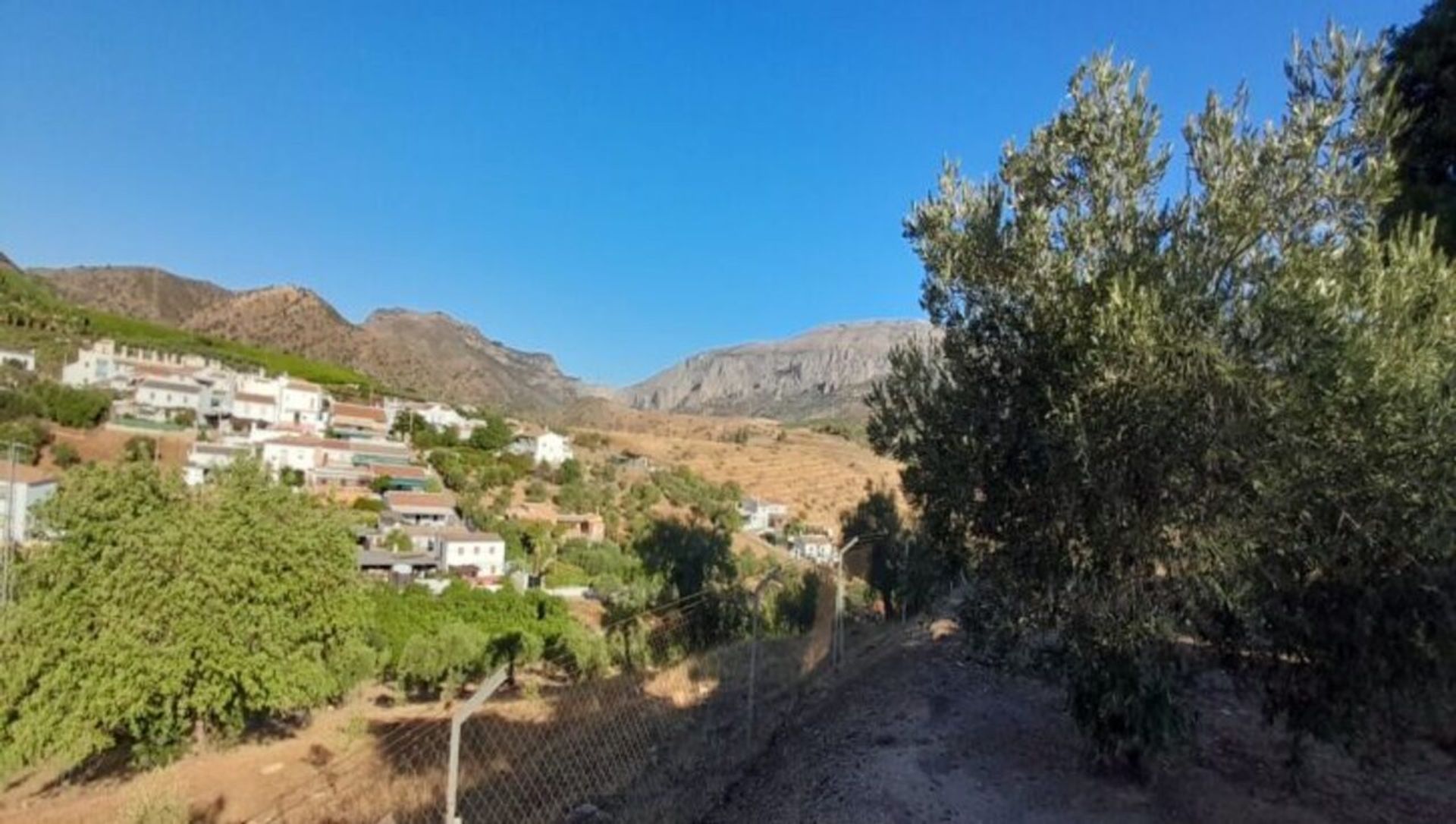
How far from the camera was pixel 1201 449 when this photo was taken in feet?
17.4

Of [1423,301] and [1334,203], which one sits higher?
[1334,203]

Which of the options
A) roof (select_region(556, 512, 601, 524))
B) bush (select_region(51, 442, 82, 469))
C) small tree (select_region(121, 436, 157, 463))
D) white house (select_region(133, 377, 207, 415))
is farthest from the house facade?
white house (select_region(133, 377, 207, 415))

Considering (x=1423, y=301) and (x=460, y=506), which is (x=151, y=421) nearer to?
(x=460, y=506)

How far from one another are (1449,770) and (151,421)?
7933 cm

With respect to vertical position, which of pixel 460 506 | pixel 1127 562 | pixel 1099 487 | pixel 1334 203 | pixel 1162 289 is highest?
pixel 1334 203

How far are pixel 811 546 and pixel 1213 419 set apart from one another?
4732 centimetres

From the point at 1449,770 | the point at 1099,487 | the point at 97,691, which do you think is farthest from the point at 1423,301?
the point at 97,691

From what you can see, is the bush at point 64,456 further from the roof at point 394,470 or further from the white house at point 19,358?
the white house at point 19,358

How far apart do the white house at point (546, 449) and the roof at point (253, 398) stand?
21.8m

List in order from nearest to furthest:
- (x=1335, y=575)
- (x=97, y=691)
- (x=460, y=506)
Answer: (x=1335, y=575) < (x=97, y=691) < (x=460, y=506)

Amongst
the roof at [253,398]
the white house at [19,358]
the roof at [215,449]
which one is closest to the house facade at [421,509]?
the roof at [215,449]

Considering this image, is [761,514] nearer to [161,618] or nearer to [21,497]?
[21,497]

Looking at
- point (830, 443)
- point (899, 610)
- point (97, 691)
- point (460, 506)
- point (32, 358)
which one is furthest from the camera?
point (830, 443)

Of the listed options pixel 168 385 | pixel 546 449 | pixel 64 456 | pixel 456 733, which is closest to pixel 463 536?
pixel 546 449
